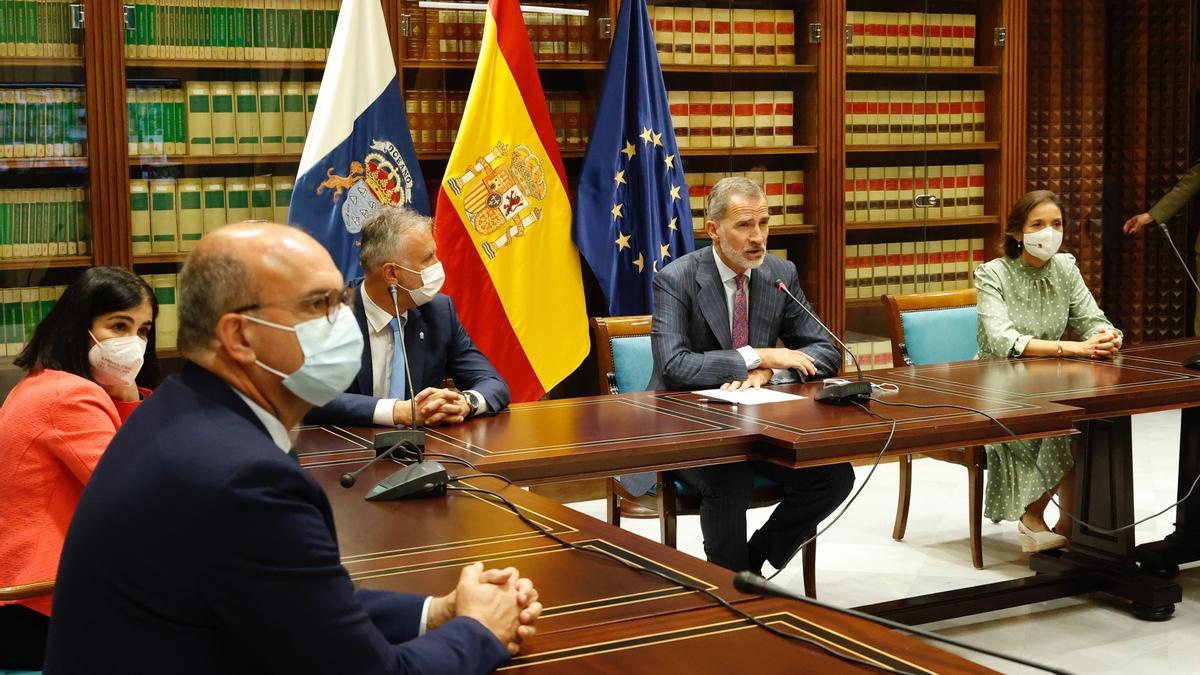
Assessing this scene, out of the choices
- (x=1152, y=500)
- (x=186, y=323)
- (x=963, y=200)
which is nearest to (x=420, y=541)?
(x=186, y=323)

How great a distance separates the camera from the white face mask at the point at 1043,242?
417cm

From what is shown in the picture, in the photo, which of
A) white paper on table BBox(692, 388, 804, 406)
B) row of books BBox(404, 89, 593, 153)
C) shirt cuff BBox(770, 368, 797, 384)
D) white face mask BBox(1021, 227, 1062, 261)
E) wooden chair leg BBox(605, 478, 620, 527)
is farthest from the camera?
row of books BBox(404, 89, 593, 153)

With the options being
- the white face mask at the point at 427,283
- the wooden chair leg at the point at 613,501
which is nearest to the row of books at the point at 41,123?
the white face mask at the point at 427,283

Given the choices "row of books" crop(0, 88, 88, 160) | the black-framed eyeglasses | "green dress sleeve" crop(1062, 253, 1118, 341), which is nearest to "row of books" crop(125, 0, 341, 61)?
"row of books" crop(0, 88, 88, 160)

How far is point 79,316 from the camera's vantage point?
8.34 feet

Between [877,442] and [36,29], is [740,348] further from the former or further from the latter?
[36,29]

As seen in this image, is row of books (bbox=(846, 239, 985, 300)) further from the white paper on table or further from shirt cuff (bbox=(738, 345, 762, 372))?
the white paper on table

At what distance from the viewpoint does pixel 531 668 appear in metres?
1.51

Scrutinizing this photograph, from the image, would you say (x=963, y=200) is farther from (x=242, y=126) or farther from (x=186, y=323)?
(x=186, y=323)

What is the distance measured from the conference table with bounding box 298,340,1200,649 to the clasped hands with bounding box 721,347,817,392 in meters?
0.09

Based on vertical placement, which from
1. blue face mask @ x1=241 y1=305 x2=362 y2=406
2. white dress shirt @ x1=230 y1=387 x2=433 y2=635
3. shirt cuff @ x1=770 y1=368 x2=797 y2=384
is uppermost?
blue face mask @ x1=241 y1=305 x2=362 y2=406

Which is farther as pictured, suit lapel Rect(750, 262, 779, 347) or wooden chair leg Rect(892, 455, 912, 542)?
wooden chair leg Rect(892, 455, 912, 542)

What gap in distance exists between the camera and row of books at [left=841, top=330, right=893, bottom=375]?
→ 5.78m

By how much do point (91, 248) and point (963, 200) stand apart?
370 centimetres
